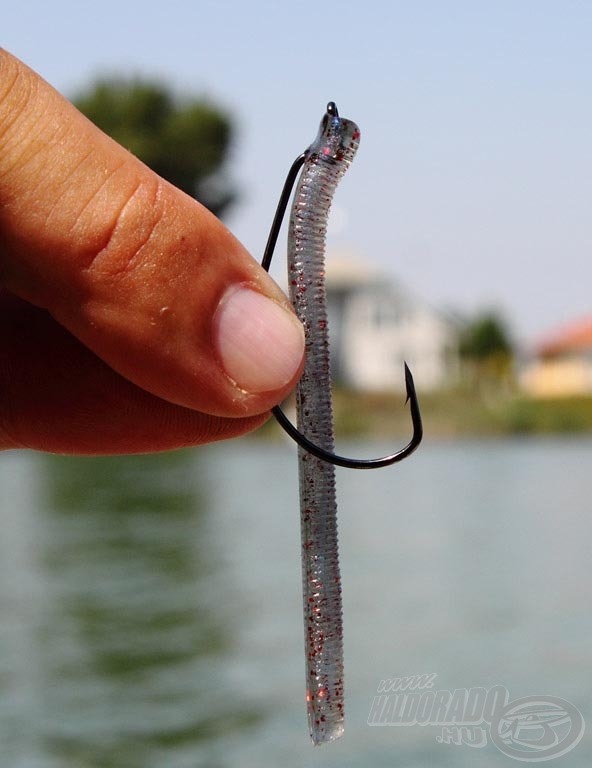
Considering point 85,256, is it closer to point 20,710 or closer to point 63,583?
point 20,710

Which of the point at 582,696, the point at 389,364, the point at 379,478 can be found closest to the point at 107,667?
the point at 582,696

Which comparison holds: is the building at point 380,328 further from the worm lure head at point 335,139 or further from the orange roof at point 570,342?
the worm lure head at point 335,139

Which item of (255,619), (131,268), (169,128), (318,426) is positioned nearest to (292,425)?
(318,426)

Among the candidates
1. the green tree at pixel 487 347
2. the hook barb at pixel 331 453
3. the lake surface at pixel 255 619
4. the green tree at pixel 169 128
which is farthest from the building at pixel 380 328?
the hook barb at pixel 331 453

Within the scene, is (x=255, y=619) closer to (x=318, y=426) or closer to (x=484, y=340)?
(x=318, y=426)

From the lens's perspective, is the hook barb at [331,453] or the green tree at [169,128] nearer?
the hook barb at [331,453]

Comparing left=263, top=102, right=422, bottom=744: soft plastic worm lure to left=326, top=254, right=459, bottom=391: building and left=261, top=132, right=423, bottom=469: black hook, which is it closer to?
left=261, top=132, right=423, bottom=469: black hook
